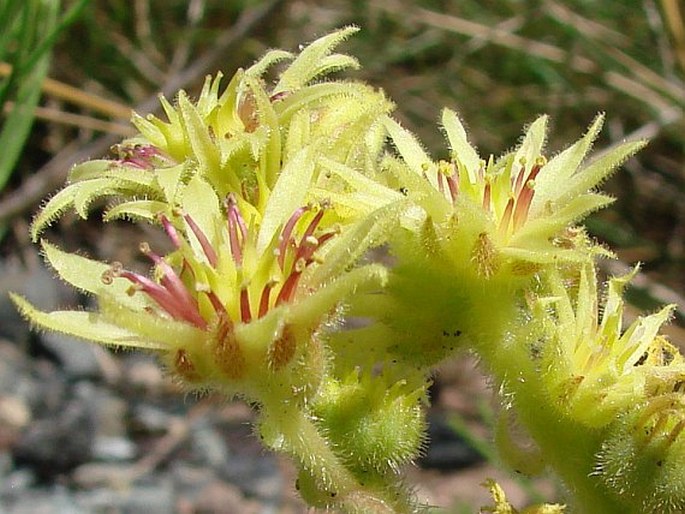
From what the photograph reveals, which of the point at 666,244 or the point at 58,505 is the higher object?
the point at 58,505

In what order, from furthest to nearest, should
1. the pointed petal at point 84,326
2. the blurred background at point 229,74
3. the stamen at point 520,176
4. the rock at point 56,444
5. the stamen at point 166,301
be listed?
the rock at point 56,444
the blurred background at point 229,74
the stamen at point 520,176
the stamen at point 166,301
the pointed petal at point 84,326

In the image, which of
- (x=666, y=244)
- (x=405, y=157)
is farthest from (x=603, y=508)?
(x=666, y=244)

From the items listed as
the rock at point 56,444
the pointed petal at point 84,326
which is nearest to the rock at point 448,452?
the rock at point 56,444

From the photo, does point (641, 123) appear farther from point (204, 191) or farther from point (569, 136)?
point (204, 191)

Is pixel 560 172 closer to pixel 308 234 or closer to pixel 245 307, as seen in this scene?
pixel 308 234

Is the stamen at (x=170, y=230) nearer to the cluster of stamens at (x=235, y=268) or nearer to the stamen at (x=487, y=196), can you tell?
the cluster of stamens at (x=235, y=268)

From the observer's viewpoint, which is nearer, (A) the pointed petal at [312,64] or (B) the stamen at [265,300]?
Answer: (B) the stamen at [265,300]

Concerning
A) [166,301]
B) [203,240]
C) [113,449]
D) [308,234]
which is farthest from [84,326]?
[113,449]
